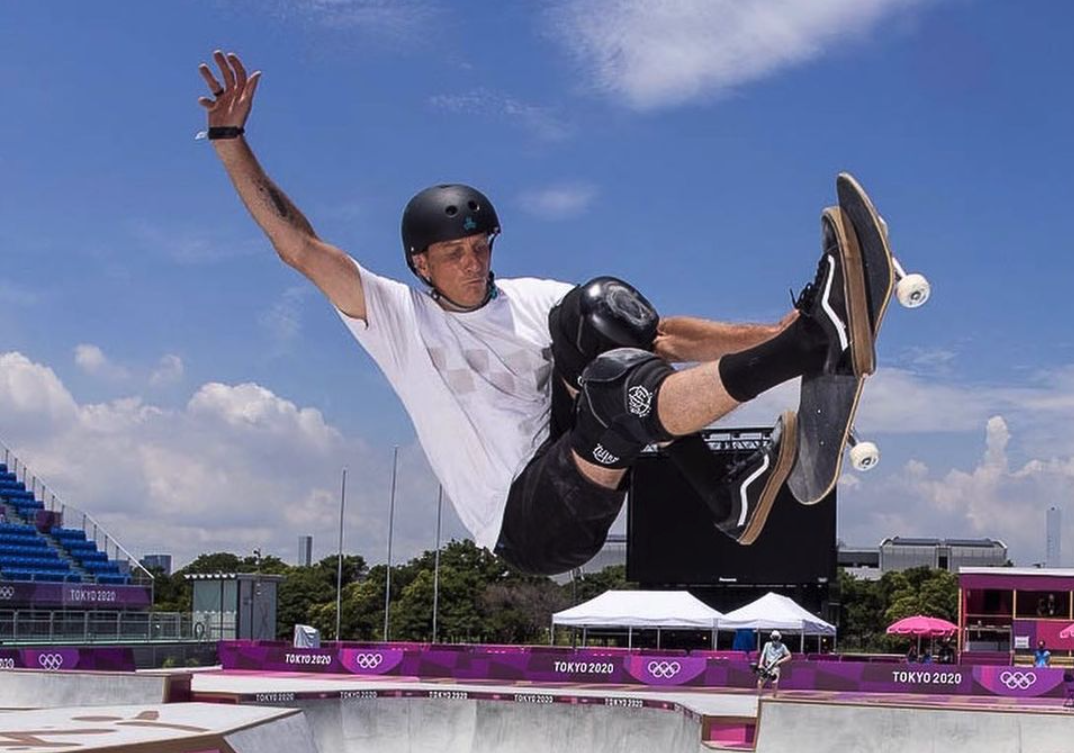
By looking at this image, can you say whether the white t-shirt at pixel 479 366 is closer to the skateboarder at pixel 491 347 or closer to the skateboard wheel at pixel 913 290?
the skateboarder at pixel 491 347

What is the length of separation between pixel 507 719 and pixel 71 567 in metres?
27.4

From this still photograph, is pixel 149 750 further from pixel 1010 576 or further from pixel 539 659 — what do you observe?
pixel 1010 576

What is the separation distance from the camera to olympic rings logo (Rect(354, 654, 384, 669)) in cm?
3288

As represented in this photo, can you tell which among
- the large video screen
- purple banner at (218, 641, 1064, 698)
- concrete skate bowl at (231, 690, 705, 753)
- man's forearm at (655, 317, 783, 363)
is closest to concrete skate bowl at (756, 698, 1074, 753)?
concrete skate bowl at (231, 690, 705, 753)

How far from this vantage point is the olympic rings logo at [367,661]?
108 feet

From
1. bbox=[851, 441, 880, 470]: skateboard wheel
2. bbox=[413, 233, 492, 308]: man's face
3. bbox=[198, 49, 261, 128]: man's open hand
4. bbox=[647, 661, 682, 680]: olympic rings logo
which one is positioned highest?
bbox=[198, 49, 261, 128]: man's open hand

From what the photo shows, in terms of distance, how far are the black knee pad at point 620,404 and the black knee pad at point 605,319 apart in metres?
0.10

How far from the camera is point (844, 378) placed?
442 centimetres

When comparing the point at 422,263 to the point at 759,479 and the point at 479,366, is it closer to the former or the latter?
the point at 479,366

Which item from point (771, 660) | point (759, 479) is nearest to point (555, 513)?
point (759, 479)

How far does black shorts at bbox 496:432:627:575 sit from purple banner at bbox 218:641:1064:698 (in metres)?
22.4

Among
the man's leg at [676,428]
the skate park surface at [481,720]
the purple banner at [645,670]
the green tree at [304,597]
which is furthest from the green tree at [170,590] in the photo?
the man's leg at [676,428]

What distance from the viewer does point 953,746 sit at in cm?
1677

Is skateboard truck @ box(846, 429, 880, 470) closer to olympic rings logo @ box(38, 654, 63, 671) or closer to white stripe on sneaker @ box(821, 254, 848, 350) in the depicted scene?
white stripe on sneaker @ box(821, 254, 848, 350)
